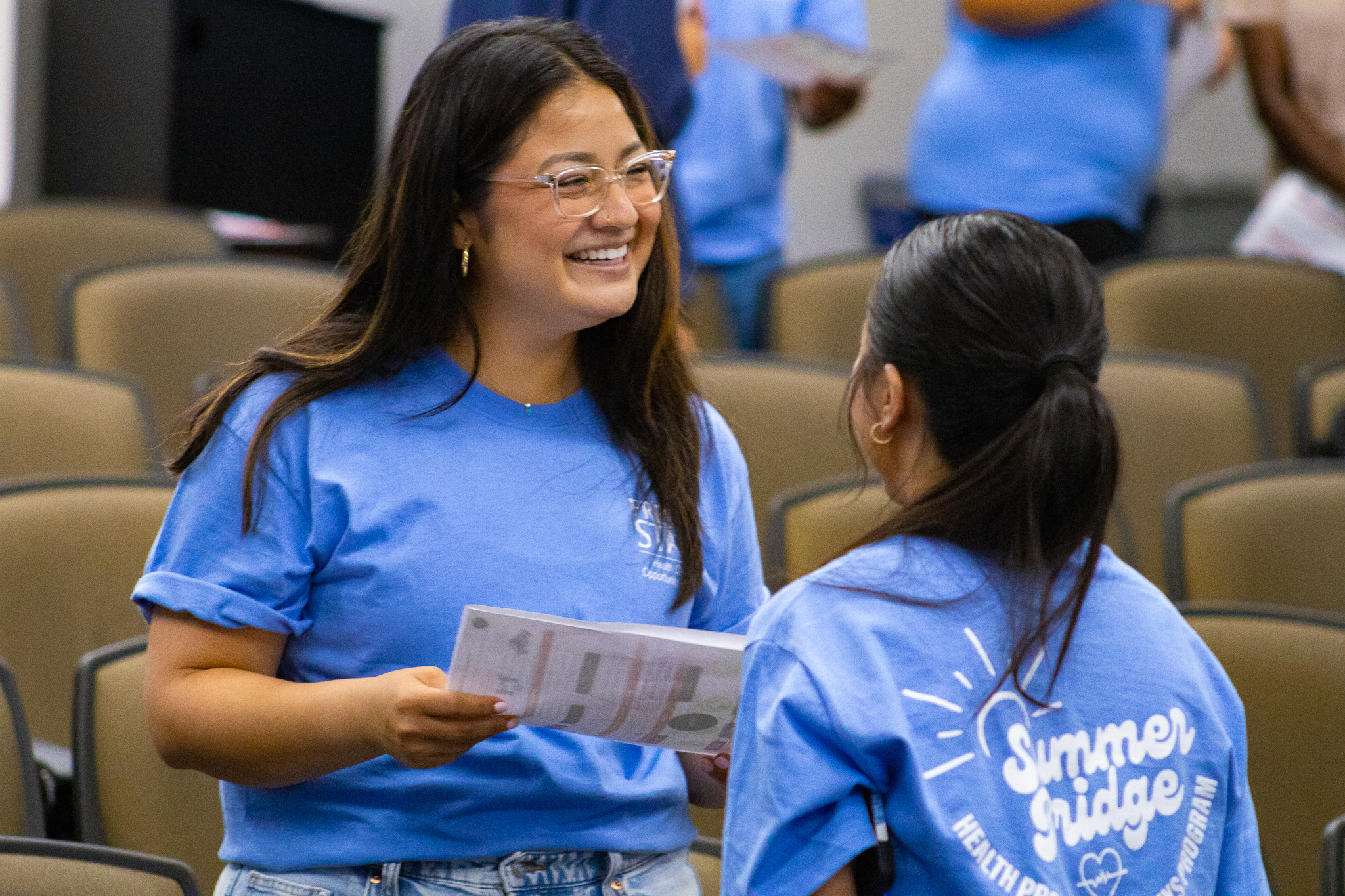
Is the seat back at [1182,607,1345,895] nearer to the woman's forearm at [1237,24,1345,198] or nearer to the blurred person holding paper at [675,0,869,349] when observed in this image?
the blurred person holding paper at [675,0,869,349]

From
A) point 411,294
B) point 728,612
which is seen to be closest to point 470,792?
point 728,612

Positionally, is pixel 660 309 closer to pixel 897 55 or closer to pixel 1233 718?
pixel 1233 718

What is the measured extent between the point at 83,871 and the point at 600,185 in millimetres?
791

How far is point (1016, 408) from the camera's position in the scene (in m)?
1.10

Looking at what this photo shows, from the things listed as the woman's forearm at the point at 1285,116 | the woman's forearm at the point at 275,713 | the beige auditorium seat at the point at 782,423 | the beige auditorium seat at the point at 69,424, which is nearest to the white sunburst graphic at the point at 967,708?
the woman's forearm at the point at 275,713

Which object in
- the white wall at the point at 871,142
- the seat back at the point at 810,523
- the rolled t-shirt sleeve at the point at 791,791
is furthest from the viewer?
the white wall at the point at 871,142

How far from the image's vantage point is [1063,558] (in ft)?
3.66

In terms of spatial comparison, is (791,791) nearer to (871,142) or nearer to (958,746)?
(958,746)

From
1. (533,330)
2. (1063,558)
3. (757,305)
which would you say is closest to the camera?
(1063,558)

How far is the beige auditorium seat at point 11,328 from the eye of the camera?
10.4ft

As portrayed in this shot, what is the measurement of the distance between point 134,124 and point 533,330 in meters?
3.83

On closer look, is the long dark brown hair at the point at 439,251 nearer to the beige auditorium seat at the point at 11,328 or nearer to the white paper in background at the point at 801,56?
the white paper in background at the point at 801,56

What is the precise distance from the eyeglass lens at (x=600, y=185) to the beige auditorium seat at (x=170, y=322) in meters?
1.66

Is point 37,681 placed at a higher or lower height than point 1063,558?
lower
